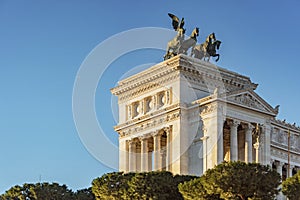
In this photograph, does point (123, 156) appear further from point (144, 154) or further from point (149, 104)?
point (149, 104)

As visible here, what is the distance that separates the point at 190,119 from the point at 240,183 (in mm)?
20585

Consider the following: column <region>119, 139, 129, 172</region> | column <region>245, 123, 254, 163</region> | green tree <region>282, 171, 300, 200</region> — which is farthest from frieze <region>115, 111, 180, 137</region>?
green tree <region>282, 171, 300, 200</region>

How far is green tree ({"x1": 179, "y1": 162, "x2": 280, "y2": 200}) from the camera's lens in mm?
66625

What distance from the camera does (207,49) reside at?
92.9 m

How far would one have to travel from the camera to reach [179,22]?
308 feet

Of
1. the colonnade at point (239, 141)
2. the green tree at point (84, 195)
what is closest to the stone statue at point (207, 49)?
the colonnade at point (239, 141)

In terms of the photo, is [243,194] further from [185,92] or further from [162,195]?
[185,92]

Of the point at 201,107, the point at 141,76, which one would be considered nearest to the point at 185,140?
the point at 201,107

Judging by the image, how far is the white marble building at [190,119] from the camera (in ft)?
276

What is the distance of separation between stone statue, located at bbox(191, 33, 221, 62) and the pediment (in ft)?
29.0

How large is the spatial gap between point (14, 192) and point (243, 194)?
91.6 ft

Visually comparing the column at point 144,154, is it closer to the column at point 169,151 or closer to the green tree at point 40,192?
the column at point 169,151

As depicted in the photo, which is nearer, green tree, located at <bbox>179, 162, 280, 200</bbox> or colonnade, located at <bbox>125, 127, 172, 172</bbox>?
green tree, located at <bbox>179, 162, 280, 200</bbox>

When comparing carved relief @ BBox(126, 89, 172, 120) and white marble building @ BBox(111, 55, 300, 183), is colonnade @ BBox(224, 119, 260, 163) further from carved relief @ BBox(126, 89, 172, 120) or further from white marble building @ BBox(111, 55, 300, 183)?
carved relief @ BBox(126, 89, 172, 120)
